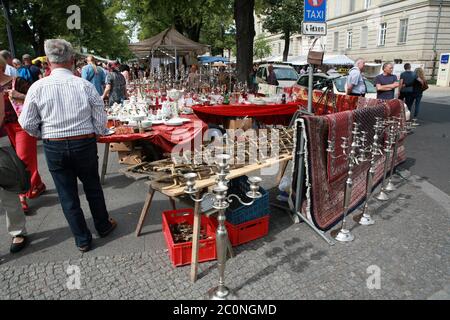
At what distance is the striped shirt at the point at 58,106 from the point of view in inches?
114

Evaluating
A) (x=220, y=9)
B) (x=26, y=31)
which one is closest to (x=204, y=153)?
(x=220, y=9)

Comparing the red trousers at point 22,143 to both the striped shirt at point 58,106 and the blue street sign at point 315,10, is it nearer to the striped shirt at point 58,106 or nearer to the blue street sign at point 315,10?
the striped shirt at point 58,106

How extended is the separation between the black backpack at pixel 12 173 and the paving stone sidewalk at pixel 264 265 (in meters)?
0.67

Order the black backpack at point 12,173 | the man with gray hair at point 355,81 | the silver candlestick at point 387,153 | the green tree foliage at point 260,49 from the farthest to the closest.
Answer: the green tree foliage at point 260,49
the man with gray hair at point 355,81
the silver candlestick at point 387,153
the black backpack at point 12,173

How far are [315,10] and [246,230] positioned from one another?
3.90 m

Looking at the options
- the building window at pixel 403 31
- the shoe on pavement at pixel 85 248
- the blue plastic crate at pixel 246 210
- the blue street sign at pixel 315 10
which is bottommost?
the shoe on pavement at pixel 85 248

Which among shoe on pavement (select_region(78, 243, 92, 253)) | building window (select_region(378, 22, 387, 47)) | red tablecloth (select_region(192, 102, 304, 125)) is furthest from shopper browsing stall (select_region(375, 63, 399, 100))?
building window (select_region(378, 22, 387, 47))

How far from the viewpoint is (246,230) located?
350cm

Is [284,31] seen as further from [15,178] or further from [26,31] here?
[15,178]

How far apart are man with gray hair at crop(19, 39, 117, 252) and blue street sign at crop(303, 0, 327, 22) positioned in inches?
151

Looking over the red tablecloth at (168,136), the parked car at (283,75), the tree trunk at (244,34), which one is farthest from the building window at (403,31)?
the red tablecloth at (168,136)

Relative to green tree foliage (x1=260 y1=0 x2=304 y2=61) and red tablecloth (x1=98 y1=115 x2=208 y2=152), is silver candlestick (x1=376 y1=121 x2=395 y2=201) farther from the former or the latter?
green tree foliage (x1=260 y1=0 x2=304 y2=61)

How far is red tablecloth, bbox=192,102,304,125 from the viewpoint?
5.92m
